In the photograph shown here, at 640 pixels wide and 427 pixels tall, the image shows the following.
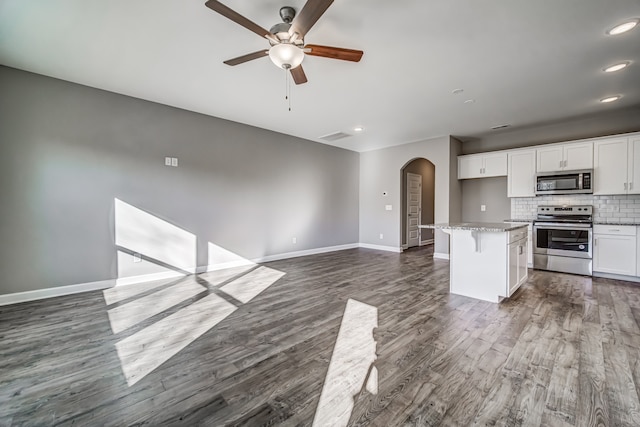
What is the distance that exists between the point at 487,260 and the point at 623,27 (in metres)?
2.55

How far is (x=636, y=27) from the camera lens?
8.04 ft

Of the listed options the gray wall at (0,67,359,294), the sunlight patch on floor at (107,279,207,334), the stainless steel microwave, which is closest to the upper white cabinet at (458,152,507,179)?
the stainless steel microwave

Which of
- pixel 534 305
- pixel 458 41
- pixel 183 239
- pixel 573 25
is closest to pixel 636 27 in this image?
pixel 573 25

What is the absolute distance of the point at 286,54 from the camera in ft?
7.27

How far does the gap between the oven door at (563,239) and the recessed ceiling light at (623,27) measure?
3.21 metres

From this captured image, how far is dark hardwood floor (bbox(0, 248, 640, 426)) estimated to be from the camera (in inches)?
61.9

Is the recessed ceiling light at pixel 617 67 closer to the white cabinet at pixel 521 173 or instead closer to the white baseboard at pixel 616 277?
the white cabinet at pixel 521 173

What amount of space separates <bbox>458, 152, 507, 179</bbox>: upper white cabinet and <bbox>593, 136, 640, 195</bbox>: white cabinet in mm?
1356

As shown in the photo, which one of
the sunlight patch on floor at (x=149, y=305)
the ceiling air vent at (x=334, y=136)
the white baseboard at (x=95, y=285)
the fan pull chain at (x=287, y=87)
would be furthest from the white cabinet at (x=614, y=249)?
the sunlight patch on floor at (x=149, y=305)

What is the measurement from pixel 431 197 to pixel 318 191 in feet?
13.2

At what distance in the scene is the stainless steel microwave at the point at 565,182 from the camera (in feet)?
15.1

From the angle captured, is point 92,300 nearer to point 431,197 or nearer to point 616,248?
point 616,248

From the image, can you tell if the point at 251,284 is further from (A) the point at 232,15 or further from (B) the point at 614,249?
(B) the point at 614,249

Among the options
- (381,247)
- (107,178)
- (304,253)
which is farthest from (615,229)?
(107,178)
